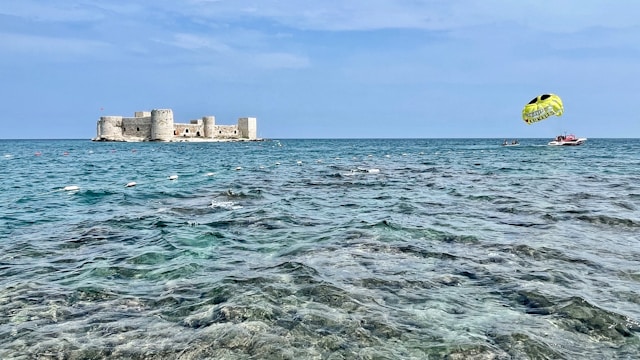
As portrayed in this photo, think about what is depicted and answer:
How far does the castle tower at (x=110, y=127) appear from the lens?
120 meters

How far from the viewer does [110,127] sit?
12100 cm

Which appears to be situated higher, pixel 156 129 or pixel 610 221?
pixel 156 129

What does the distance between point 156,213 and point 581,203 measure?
50.5 feet

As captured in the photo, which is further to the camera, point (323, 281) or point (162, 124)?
point (162, 124)

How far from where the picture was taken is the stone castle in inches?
4594

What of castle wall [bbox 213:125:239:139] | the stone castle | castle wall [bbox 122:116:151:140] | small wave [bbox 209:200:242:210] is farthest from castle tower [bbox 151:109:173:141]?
small wave [bbox 209:200:242:210]

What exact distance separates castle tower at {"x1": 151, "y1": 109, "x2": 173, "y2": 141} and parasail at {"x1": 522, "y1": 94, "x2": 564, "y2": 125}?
85.2 metres

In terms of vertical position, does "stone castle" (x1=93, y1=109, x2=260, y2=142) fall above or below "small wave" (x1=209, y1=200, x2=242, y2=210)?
above

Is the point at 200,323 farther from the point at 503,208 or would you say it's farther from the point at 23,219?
the point at 503,208

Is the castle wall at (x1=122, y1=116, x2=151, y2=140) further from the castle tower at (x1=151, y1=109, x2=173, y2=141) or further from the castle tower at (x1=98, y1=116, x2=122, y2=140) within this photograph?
the castle tower at (x1=151, y1=109, x2=173, y2=141)

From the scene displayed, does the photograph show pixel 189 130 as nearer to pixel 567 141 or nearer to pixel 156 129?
pixel 156 129

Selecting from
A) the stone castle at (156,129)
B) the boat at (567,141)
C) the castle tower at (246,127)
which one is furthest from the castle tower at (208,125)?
the boat at (567,141)

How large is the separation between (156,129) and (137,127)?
8609 mm

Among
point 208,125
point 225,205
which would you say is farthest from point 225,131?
point 225,205
